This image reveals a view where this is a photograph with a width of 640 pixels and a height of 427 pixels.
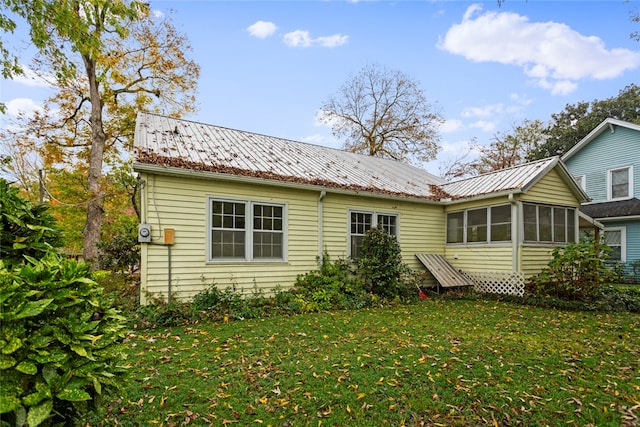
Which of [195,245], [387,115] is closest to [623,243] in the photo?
[387,115]

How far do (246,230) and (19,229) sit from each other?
18.8ft

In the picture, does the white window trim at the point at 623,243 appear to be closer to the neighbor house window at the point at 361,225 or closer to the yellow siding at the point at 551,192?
the yellow siding at the point at 551,192

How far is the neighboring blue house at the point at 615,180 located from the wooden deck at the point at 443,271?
349 inches

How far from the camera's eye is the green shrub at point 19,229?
2.26 meters

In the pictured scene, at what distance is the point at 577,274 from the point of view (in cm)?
854

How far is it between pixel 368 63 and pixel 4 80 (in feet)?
67.9

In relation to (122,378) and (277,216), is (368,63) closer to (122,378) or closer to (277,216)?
(277,216)

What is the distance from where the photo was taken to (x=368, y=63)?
22.9 metres

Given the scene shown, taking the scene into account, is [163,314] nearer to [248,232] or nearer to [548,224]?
[248,232]

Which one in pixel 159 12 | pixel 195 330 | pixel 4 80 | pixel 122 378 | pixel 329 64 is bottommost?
pixel 195 330

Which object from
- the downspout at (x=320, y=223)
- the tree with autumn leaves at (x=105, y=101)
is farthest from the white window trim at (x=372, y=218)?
the tree with autumn leaves at (x=105, y=101)

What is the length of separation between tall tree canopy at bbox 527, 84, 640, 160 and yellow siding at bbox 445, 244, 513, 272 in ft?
60.5

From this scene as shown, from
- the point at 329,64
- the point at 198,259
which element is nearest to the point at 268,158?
the point at 198,259

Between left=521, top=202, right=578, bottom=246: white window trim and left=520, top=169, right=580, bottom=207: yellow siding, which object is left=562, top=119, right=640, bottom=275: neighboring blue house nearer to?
left=521, top=202, right=578, bottom=246: white window trim
